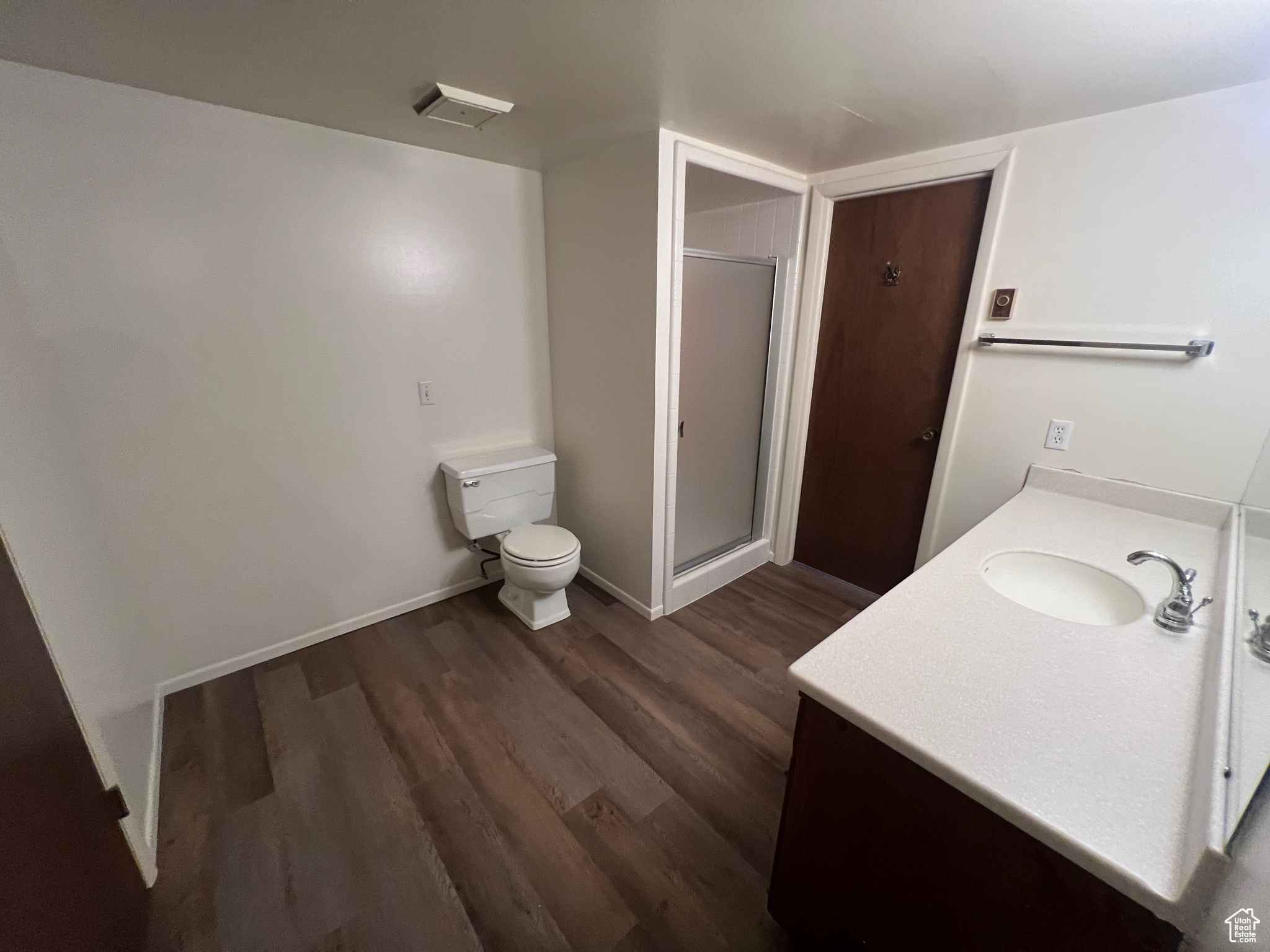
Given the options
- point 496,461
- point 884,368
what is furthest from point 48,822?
point 884,368

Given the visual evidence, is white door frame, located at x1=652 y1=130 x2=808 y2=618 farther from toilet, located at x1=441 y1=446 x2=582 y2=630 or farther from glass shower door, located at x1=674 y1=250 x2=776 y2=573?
toilet, located at x1=441 y1=446 x2=582 y2=630

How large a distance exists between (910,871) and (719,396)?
6.46 feet

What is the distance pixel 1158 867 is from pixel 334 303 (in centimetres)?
256

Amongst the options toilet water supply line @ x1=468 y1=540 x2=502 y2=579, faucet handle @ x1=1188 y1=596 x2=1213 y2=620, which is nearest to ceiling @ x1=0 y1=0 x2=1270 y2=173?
faucet handle @ x1=1188 y1=596 x2=1213 y2=620

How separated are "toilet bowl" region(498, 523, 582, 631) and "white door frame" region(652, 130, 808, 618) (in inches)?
16.6

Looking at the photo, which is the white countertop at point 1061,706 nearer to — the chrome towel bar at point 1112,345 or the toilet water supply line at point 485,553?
the chrome towel bar at point 1112,345

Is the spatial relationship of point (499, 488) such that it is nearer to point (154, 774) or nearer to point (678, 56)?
point (154, 774)

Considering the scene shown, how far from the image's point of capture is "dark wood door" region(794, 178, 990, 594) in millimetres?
2055

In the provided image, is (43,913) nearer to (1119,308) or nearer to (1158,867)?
(1158,867)

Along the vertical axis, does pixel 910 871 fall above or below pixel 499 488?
below

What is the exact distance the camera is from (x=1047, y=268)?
1.76m

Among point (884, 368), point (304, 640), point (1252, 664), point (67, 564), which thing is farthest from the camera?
point (884, 368)

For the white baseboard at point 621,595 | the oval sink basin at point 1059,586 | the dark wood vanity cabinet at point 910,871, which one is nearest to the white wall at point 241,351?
the white baseboard at point 621,595

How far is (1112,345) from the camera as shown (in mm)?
1650
